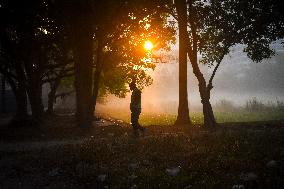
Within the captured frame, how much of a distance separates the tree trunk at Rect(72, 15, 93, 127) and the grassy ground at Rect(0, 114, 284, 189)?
30.6 ft

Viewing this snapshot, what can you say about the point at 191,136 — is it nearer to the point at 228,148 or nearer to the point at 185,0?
the point at 228,148

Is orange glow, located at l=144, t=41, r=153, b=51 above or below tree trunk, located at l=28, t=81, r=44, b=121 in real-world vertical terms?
above

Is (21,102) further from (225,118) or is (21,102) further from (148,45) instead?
(225,118)

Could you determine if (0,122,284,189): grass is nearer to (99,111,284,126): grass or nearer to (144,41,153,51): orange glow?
(144,41,153,51): orange glow

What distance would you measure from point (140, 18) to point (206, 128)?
26.8ft

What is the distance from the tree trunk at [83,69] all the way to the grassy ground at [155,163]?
932cm

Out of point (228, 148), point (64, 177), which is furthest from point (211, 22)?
point (64, 177)

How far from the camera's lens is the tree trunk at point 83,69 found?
84.7 feet

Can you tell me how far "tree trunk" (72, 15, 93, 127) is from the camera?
2583cm

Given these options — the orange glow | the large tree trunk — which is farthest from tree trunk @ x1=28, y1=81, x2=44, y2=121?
the large tree trunk

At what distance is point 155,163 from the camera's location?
41.2 feet

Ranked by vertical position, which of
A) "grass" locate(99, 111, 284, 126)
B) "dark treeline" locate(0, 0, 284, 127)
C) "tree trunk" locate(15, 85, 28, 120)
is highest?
"dark treeline" locate(0, 0, 284, 127)

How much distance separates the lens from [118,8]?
2494 cm

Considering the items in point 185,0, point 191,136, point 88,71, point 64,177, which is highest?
point 185,0
